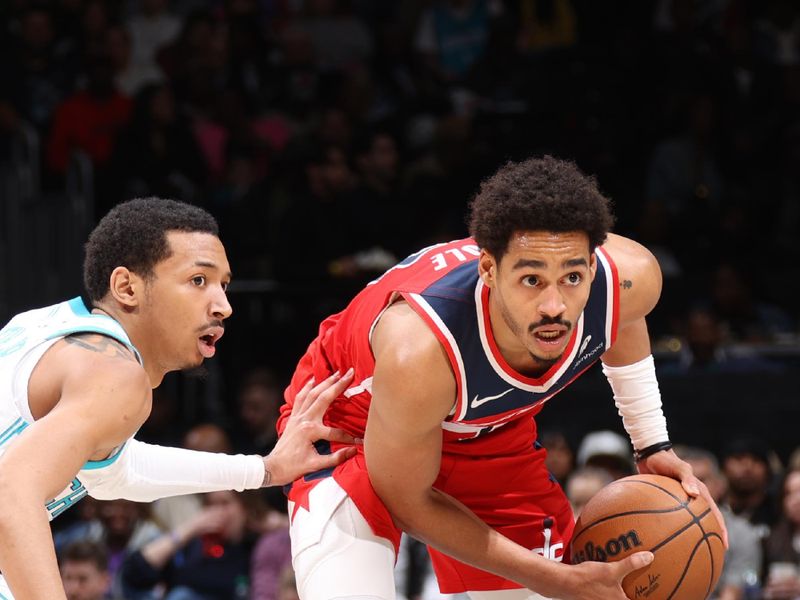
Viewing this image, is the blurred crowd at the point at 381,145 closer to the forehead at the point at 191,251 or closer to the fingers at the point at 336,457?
the fingers at the point at 336,457

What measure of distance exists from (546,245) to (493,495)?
3.06ft

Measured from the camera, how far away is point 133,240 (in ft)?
10.5

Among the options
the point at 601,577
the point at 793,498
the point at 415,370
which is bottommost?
the point at 793,498

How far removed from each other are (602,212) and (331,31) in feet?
21.7

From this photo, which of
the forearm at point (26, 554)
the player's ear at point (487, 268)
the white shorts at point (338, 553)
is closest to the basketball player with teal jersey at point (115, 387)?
the forearm at point (26, 554)

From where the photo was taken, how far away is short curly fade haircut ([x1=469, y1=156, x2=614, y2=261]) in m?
3.20

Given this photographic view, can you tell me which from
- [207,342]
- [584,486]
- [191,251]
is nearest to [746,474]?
[584,486]

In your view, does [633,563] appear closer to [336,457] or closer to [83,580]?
[336,457]

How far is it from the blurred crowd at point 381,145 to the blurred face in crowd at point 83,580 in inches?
20.1

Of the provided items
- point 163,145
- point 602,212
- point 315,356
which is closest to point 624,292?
point 602,212

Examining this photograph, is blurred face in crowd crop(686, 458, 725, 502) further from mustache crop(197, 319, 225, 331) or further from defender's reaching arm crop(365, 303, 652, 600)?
mustache crop(197, 319, 225, 331)

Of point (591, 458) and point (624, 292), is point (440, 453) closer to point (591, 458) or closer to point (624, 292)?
point (624, 292)

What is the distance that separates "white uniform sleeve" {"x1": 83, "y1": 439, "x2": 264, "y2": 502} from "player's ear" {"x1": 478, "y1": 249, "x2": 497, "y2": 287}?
32.5 inches

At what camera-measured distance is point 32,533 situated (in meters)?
2.51
